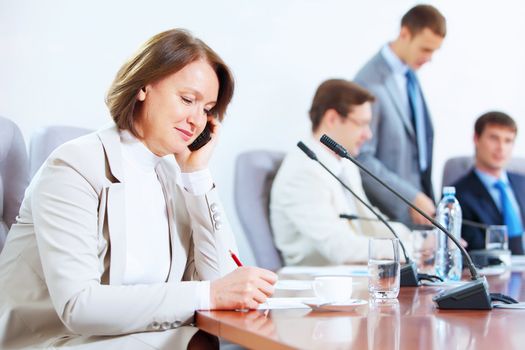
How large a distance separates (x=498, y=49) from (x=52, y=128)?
114 inches

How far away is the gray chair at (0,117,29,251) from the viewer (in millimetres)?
2033

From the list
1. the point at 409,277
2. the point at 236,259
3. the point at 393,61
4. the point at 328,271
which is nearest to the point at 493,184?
the point at 393,61

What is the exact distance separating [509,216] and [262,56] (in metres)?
1.65

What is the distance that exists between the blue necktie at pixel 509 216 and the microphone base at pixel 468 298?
8.35ft

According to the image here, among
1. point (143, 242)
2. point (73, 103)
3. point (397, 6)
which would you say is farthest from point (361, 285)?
point (397, 6)

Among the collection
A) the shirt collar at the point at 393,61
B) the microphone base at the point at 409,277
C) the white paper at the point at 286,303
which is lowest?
the microphone base at the point at 409,277

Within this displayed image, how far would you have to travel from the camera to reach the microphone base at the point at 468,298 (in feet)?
4.86

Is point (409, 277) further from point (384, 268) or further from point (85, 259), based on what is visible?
point (85, 259)

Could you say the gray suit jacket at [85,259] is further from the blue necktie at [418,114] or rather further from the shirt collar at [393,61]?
the blue necktie at [418,114]

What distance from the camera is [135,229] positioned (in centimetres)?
170

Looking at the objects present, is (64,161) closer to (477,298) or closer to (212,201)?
(212,201)

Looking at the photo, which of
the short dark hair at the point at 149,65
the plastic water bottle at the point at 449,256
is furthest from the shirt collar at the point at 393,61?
the short dark hair at the point at 149,65

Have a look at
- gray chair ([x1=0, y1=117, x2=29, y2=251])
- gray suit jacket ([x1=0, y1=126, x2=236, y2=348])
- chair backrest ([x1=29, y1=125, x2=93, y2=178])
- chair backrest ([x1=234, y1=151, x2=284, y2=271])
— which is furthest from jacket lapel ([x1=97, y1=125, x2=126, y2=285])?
chair backrest ([x1=234, y1=151, x2=284, y2=271])

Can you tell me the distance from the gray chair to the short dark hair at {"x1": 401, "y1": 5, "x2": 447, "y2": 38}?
7.56 feet
